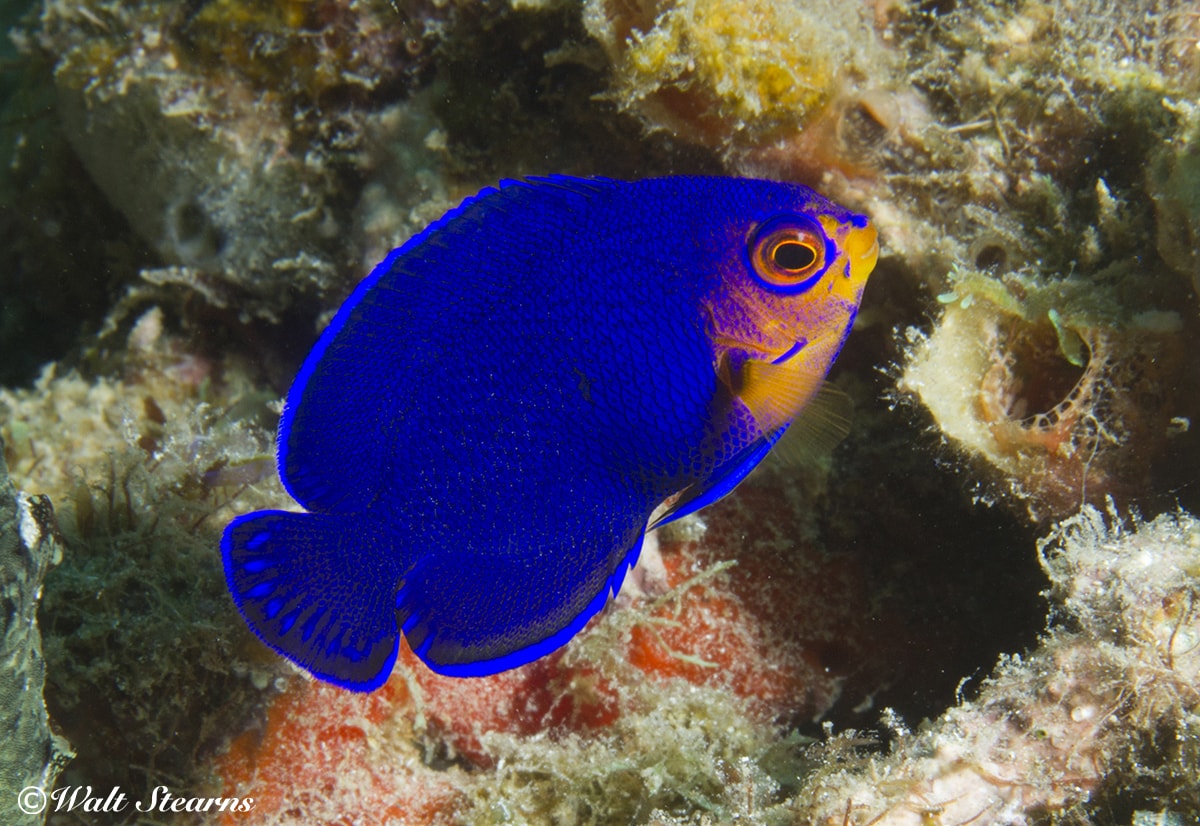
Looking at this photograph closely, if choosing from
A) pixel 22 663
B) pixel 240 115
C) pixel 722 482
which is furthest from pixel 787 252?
pixel 240 115

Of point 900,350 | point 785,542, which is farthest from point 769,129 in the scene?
point 785,542

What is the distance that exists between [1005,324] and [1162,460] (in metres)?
0.71

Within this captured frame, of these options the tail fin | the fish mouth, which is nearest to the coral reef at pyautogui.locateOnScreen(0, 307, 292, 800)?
the tail fin

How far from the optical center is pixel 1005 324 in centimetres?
253

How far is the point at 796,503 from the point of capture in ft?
10.1

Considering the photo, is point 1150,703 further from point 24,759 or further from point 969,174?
point 24,759

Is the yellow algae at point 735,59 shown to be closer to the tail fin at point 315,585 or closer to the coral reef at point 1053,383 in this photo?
the coral reef at point 1053,383

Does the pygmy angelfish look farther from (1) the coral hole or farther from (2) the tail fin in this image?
(1) the coral hole

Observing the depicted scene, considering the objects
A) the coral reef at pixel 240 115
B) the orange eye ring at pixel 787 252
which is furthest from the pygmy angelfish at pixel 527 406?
the coral reef at pixel 240 115

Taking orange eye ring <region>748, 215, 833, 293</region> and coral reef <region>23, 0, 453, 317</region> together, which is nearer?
orange eye ring <region>748, 215, 833, 293</region>

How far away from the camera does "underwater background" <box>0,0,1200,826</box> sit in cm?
209

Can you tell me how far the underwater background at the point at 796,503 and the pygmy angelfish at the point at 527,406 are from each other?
3.19 ft

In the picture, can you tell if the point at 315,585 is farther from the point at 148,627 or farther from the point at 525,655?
the point at 148,627

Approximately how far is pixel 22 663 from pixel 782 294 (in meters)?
2.46
